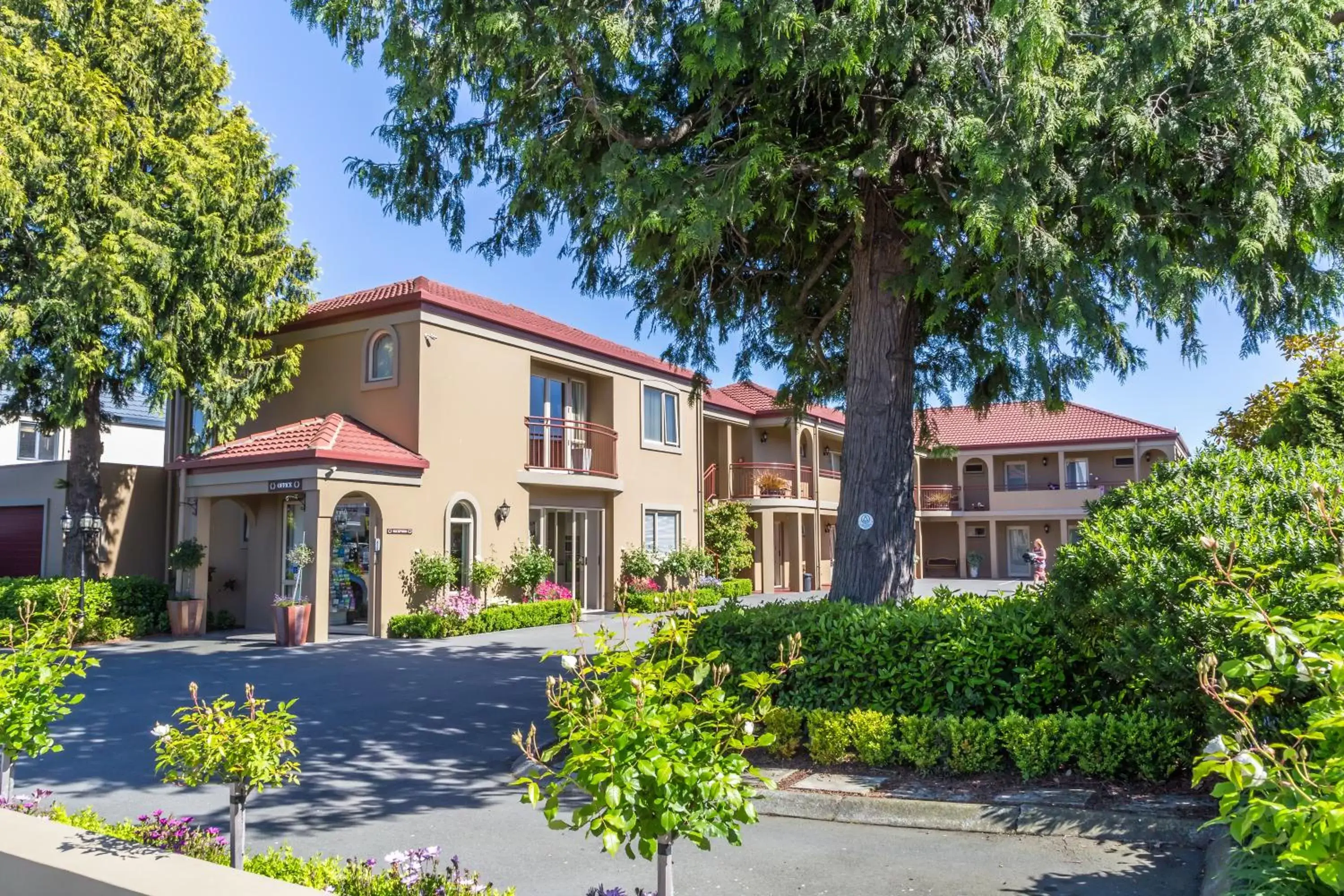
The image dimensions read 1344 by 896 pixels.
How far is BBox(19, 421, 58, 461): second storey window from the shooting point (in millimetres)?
26344

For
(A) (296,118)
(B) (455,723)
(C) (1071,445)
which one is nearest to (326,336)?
(A) (296,118)

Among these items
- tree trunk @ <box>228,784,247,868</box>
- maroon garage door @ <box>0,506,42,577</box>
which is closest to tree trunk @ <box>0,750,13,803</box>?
tree trunk @ <box>228,784,247,868</box>

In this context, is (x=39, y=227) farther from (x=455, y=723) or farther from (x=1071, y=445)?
(x=1071, y=445)

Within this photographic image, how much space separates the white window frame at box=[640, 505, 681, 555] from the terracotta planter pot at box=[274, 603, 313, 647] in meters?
9.68

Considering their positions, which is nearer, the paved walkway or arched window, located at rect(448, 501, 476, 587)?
the paved walkway

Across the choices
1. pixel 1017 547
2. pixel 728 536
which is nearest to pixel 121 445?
pixel 728 536

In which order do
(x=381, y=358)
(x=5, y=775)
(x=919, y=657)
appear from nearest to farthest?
(x=5, y=775)
(x=919, y=657)
(x=381, y=358)

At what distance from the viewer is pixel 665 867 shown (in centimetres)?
315

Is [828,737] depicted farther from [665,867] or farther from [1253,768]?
[1253,768]

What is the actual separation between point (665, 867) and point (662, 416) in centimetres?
2219

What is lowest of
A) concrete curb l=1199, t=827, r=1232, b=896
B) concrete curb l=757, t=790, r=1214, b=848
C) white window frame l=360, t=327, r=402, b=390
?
concrete curb l=757, t=790, r=1214, b=848

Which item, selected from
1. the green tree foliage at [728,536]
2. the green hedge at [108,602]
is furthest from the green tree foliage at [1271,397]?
the green hedge at [108,602]

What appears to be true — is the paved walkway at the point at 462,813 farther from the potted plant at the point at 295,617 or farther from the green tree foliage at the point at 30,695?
the potted plant at the point at 295,617

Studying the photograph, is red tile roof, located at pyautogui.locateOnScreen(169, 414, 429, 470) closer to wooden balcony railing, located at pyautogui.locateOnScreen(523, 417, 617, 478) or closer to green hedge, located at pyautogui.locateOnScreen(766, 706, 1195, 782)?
wooden balcony railing, located at pyautogui.locateOnScreen(523, 417, 617, 478)
